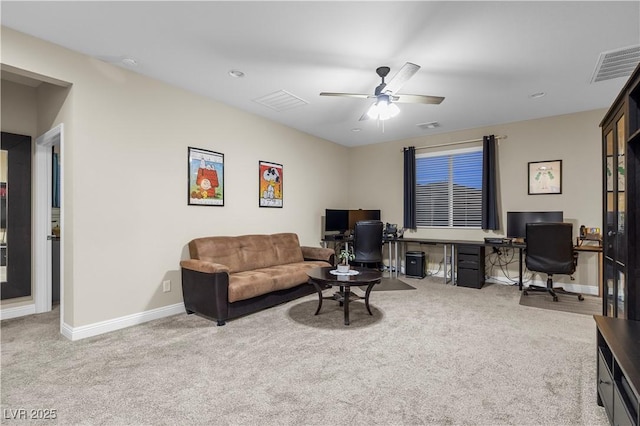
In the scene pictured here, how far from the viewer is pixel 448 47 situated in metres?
2.95

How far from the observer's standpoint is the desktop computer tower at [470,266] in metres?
5.11

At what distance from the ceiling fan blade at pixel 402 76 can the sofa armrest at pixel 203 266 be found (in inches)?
96.5

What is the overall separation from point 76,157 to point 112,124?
0.49m

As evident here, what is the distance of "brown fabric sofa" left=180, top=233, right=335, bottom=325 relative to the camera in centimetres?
338

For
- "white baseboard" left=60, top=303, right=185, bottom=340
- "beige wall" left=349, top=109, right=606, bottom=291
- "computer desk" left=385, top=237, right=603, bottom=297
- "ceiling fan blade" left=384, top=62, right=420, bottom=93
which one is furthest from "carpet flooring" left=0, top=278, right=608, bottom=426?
"ceiling fan blade" left=384, top=62, right=420, bottom=93

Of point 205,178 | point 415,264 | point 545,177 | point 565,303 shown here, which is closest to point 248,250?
point 205,178

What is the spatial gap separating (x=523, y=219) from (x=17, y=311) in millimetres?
6782

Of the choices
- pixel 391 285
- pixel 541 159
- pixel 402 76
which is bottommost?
pixel 391 285

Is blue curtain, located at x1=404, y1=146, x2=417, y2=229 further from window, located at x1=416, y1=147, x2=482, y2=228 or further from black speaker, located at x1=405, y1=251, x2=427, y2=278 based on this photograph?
black speaker, located at x1=405, y1=251, x2=427, y2=278

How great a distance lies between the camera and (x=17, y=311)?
12.0 feet

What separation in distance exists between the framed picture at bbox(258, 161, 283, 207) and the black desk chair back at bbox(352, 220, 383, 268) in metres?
1.38

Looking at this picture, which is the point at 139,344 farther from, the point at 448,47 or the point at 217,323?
the point at 448,47

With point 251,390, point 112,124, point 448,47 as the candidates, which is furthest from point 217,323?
point 448,47

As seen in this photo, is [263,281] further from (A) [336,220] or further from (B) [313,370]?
(A) [336,220]
